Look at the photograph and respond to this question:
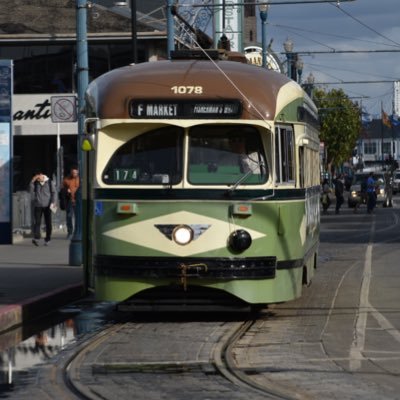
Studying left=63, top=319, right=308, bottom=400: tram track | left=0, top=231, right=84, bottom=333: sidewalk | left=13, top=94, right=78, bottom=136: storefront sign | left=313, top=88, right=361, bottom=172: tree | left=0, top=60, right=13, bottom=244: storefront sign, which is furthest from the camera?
left=313, top=88, right=361, bottom=172: tree

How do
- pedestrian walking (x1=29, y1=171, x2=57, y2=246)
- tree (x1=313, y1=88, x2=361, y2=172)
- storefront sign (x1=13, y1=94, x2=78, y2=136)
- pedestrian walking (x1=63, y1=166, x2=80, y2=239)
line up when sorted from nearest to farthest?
pedestrian walking (x1=29, y1=171, x2=57, y2=246)
pedestrian walking (x1=63, y1=166, x2=80, y2=239)
storefront sign (x1=13, y1=94, x2=78, y2=136)
tree (x1=313, y1=88, x2=361, y2=172)

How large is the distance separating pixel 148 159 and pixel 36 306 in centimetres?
340

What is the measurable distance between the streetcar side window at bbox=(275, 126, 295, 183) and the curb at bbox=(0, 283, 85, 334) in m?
3.74

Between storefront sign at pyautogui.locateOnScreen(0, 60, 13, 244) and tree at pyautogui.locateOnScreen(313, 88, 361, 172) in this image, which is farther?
tree at pyautogui.locateOnScreen(313, 88, 361, 172)

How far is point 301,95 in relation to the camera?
624 inches

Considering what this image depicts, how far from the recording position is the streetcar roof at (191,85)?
46.2 ft

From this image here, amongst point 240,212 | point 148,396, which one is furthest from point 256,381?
point 240,212

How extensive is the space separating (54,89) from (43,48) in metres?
1.67

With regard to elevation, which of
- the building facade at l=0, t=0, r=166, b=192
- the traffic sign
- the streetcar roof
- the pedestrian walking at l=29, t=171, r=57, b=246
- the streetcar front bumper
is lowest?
the streetcar front bumper

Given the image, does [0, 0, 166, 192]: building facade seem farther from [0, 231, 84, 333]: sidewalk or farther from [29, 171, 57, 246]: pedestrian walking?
[0, 231, 84, 333]: sidewalk

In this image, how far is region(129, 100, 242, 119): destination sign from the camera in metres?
14.0

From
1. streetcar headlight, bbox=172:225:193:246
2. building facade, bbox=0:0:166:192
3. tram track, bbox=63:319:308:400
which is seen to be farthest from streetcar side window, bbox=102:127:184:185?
building facade, bbox=0:0:166:192

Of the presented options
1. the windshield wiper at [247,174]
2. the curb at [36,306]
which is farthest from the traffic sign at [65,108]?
the windshield wiper at [247,174]

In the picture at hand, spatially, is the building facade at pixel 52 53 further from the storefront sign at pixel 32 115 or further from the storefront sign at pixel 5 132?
the storefront sign at pixel 5 132
